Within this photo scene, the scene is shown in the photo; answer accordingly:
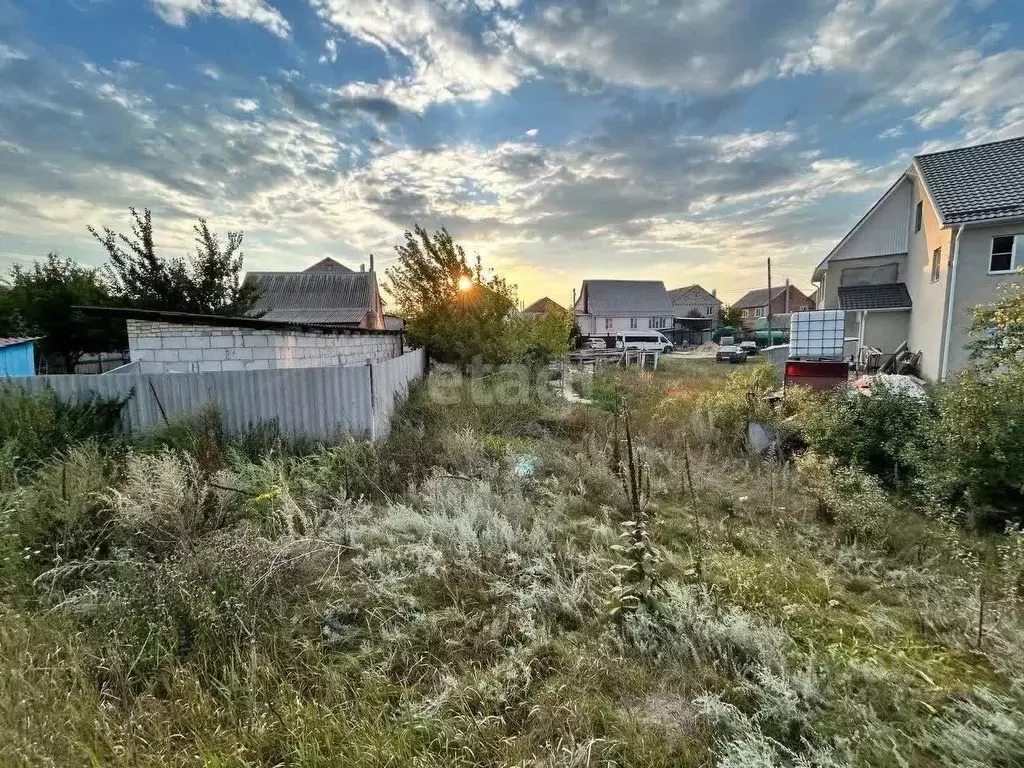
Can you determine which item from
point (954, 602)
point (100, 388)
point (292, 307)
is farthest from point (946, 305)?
point (292, 307)

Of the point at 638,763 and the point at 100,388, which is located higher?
the point at 100,388

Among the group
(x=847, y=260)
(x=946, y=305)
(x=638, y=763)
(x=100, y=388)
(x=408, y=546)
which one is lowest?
(x=638, y=763)

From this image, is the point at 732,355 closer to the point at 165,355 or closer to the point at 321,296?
the point at 321,296

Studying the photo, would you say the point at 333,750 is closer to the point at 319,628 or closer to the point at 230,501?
the point at 319,628

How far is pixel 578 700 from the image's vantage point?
220 cm

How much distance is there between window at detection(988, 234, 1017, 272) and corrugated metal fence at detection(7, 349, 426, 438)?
50.9 ft

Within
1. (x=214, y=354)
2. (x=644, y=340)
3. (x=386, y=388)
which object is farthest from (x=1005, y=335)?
(x=644, y=340)

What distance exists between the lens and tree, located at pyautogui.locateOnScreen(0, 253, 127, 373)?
14.7 metres

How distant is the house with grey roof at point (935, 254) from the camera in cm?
1099

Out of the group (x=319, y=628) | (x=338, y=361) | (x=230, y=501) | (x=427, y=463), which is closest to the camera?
(x=319, y=628)

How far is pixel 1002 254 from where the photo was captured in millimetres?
10953

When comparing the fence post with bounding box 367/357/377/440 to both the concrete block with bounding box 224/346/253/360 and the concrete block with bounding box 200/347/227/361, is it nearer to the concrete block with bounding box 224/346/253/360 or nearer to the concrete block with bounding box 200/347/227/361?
the concrete block with bounding box 224/346/253/360

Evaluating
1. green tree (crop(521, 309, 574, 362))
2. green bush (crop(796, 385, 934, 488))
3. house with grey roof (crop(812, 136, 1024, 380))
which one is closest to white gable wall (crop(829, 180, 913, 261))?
house with grey roof (crop(812, 136, 1024, 380))

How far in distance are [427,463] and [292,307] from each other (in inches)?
941
